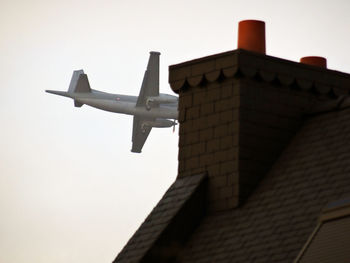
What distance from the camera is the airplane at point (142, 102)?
74.3m

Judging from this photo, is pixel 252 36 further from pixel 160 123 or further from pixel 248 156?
pixel 160 123

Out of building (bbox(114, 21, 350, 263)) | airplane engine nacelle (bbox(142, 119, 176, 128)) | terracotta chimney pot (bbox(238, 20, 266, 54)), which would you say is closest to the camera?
building (bbox(114, 21, 350, 263))

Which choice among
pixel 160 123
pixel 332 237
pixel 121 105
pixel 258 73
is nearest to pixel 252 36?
pixel 258 73

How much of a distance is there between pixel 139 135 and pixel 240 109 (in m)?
74.4

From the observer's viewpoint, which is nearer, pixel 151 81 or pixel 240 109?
pixel 240 109

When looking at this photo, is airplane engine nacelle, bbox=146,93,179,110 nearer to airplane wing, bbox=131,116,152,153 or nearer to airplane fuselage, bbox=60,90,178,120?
airplane fuselage, bbox=60,90,178,120

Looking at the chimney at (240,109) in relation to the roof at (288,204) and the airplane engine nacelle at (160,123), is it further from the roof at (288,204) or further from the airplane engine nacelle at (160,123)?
the airplane engine nacelle at (160,123)

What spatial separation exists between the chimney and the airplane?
56.2 meters

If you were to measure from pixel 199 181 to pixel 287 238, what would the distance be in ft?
6.54

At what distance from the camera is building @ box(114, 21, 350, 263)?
10.6 metres

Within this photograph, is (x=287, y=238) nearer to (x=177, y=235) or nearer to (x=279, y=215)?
(x=279, y=215)

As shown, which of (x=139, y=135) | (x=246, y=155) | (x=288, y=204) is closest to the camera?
(x=288, y=204)

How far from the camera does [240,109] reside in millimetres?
11891

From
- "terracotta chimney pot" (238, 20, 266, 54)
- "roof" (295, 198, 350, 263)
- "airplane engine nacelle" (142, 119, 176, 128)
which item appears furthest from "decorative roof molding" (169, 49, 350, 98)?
"airplane engine nacelle" (142, 119, 176, 128)
